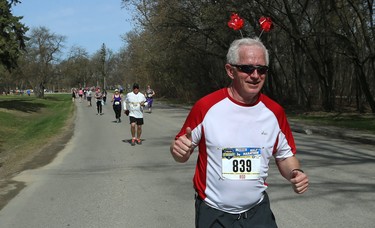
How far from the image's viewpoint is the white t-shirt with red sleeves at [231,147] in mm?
2609

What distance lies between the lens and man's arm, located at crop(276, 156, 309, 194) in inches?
103

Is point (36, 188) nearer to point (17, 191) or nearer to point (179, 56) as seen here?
point (17, 191)

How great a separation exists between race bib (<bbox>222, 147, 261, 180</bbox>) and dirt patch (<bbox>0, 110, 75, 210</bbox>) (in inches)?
182

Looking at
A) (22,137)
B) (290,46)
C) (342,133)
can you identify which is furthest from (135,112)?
(290,46)

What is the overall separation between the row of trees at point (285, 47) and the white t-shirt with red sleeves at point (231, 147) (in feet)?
69.3

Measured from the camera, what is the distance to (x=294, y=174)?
267cm

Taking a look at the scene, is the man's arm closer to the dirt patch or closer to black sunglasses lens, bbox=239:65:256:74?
black sunglasses lens, bbox=239:65:256:74

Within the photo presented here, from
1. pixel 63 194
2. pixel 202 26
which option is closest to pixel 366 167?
pixel 63 194

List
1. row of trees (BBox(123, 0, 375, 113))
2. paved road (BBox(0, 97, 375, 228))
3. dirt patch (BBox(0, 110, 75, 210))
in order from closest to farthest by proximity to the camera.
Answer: paved road (BBox(0, 97, 375, 228)) → dirt patch (BBox(0, 110, 75, 210)) → row of trees (BBox(123, 0, 375, 113))

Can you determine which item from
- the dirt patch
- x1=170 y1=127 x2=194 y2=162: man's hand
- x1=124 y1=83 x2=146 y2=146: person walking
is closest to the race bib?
x1=170 y1=127 x2=194 y2=162: man's hand

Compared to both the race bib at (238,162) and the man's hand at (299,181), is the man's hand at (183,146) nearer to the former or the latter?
the race bib at (238,162)

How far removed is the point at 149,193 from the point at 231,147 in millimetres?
4321

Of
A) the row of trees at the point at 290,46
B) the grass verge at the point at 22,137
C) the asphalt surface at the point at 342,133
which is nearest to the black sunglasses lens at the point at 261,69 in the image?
the grass verge at the point at 22,137

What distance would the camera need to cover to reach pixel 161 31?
34406mm
